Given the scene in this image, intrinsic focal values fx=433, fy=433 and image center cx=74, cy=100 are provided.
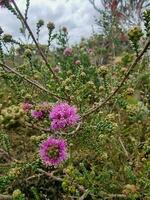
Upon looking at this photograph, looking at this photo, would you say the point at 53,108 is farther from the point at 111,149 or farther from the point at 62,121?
the point at 111,149

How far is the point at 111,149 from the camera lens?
300 centimetres

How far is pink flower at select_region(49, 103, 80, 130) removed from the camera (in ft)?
7.48

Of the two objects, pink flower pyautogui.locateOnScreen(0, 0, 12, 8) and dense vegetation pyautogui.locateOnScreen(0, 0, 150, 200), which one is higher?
pink flower pyautogui.locateOnScreen(0, 0, 12, 8)

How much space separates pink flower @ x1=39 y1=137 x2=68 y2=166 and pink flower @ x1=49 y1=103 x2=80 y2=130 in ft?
0.40

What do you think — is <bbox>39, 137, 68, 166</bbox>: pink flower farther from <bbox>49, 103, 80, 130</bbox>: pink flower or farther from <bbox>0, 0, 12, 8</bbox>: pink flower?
<bbox>0, 0, 12, 8</bbox>: pink flower

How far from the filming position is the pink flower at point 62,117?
228cm

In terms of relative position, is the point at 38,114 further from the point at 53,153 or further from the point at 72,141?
the point at 72,141

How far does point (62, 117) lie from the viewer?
2338mm

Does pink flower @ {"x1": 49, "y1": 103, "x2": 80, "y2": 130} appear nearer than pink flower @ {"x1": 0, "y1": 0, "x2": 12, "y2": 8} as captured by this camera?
Yes

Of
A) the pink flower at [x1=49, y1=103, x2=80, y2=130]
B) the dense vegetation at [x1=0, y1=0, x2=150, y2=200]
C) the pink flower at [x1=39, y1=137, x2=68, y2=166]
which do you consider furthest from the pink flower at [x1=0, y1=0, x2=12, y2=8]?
the pink flower at [x1=39, y1=137, x2=68, y2=166]

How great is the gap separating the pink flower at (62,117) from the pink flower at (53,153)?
0.40 ft

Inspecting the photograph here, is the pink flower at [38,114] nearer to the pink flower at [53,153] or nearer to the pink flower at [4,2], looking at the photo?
the pink flower at [53,153]


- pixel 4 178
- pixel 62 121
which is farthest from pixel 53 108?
pixel 4 178

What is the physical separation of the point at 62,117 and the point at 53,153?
0.83ft
